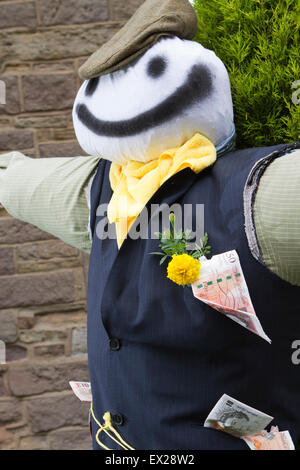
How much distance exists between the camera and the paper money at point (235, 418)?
3.02 feet

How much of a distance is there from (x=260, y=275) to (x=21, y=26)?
1527 millimetres

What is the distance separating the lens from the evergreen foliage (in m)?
0.93

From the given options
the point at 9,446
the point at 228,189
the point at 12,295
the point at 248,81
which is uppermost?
the point at 248,81

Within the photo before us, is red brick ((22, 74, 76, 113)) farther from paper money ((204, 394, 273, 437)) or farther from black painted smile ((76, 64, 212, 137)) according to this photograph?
paper money ((204, 394, 273, 437))

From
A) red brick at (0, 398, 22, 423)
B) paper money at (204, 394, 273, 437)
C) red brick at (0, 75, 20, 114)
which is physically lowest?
red brick at (0, 398, 22, 423)

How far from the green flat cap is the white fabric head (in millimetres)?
16

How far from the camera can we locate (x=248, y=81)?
3.16 ft

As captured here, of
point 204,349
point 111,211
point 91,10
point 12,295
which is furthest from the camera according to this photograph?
point 12,295

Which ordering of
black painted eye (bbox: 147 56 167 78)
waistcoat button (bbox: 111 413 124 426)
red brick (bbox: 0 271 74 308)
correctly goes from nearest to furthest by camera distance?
1. black painted eye (bbox: 147 56 167 78)
2. waistcoat button (bbox: 111 413 124 426)
3. red brick (bbox: 0 271 74 308)

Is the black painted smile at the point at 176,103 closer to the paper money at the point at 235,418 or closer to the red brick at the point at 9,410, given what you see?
the paper money at the point at 235,418

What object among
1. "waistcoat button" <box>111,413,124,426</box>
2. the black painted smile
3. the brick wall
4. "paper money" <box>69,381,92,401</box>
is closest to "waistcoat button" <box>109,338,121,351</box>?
"waistcoat button" <box>111,413,124,426</box>

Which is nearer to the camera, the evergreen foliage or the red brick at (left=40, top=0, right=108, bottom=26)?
the evergreen foliage

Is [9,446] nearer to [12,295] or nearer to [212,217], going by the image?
[12,295]

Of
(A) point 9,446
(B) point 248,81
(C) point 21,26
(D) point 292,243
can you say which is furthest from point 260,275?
(A) point 9,446
